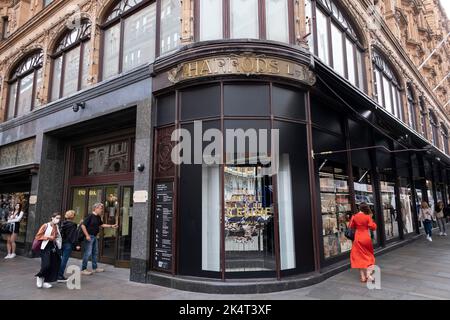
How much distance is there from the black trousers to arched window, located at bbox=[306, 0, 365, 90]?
8.48 m

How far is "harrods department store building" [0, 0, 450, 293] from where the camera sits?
23.3 ft

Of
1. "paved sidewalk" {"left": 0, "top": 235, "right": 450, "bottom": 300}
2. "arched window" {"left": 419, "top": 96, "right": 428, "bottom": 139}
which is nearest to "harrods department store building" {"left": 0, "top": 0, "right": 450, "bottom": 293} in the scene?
"paved sidewalk" {"left": 0, "top": 235, "right": 450, "bottom": 300}

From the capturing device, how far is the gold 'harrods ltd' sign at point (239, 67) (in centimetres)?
718

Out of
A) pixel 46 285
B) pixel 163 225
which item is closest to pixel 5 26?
pixel 46 285

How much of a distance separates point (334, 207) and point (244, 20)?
557cm

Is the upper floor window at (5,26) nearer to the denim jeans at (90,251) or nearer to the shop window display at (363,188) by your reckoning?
the denim jeans at (90,251)

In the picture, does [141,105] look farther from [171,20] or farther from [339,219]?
[339,219]

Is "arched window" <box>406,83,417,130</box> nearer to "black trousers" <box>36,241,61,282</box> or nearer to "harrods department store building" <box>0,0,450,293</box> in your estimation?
"harrods department store building" <box>0,0,450,293</box>

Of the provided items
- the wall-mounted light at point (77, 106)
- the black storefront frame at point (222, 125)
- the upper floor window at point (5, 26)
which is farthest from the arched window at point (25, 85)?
the black storefront frame at point (222, 125)

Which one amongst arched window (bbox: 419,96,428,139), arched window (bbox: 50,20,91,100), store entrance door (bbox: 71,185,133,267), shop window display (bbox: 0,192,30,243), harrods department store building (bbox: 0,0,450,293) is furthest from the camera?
arched window (bbox: 419,96,428,139)

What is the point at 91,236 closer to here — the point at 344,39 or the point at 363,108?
the point at 363,108

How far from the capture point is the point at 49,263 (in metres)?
7.01

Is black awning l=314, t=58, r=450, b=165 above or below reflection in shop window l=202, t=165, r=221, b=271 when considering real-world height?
above
